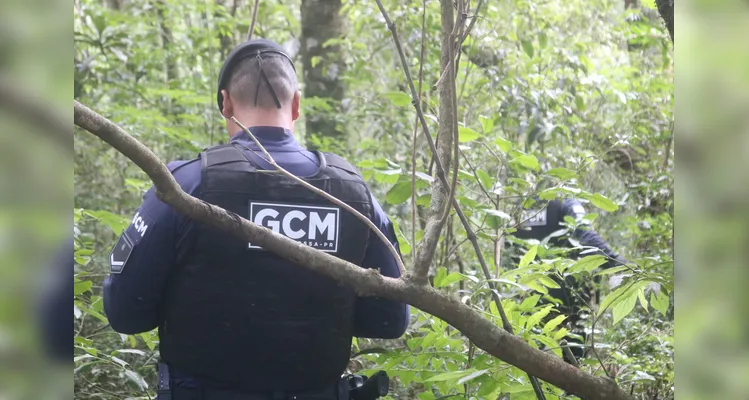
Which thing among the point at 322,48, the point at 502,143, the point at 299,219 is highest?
the point at 322,48

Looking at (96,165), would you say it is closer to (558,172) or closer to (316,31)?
(316,31)

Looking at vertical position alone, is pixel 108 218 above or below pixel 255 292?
above

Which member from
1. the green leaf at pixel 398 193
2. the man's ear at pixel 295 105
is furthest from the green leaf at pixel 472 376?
the man's ear at pixel 295 105

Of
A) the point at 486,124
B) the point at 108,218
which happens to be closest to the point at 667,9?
the point at 486,124

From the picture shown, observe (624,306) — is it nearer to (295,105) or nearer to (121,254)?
(295,105)

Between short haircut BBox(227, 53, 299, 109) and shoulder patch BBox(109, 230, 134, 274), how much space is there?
53cm

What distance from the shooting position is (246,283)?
1.63 metres

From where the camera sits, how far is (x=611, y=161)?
5.12 metres

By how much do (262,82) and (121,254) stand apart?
Result: 2.06ft

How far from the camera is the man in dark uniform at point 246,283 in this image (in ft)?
5.22

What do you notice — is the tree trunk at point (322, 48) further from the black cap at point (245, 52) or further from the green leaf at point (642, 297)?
the green leaf at point (642, 297)

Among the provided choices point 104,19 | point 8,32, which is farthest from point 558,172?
point 104,19

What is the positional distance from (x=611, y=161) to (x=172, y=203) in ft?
15.4

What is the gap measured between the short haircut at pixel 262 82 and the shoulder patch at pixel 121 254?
534 mm
